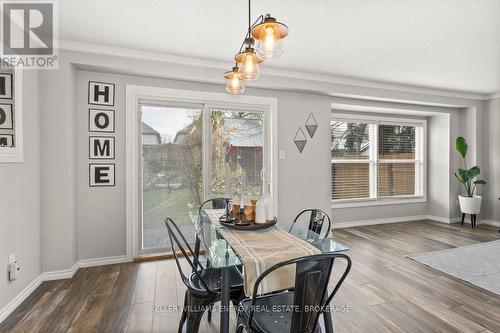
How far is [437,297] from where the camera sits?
97.3 inches

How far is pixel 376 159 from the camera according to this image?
17.8 feet

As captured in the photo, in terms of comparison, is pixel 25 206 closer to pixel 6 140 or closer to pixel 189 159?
pixel 6 140

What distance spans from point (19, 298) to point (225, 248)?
81.2 inches

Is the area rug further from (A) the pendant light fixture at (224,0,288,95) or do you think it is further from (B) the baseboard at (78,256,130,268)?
(B) the baseboard at (78,256,130,268)

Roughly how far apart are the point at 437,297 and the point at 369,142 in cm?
343

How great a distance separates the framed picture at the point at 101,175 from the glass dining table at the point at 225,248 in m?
1.49

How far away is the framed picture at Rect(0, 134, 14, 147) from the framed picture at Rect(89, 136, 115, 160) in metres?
0.91

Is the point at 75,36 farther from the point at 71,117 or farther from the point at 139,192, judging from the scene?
the point at 139,192

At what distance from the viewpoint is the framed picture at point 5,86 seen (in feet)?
7.09

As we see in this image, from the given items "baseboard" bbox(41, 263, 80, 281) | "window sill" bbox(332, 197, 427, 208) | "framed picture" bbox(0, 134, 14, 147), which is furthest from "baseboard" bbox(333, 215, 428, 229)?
"framed picture" bbox(0, 134, 14, 147)

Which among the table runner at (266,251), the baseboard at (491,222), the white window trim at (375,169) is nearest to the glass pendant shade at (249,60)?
the table runner at (266,251)

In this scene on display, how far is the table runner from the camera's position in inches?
55.5

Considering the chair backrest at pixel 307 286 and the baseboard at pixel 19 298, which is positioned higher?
the chair backrest at pixel 307 286

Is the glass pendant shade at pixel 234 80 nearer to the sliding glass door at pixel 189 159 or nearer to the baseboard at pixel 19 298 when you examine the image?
the sliding glass door at pixel 189 159
